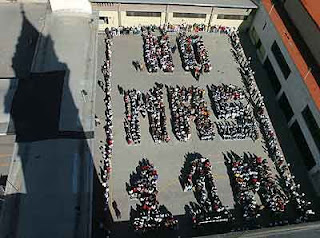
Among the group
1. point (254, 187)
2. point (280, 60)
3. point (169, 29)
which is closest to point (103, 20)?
point (169, 29)

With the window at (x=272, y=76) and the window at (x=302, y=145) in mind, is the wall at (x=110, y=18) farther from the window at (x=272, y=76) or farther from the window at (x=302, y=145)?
the window at (x=302, y=145)

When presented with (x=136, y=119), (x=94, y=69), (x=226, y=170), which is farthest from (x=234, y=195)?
(x=94, y=69)

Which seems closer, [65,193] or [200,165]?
[65,193]

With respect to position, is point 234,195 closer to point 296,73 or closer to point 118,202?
point 118,202

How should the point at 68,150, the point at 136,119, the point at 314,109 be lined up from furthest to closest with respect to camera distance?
the point at 136,119, the point at 314,109, the point at 68,150

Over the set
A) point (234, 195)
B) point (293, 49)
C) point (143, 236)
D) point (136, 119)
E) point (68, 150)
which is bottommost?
point (143, 236)

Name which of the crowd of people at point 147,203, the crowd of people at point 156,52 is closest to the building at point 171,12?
the crowd of people at point 156,52
